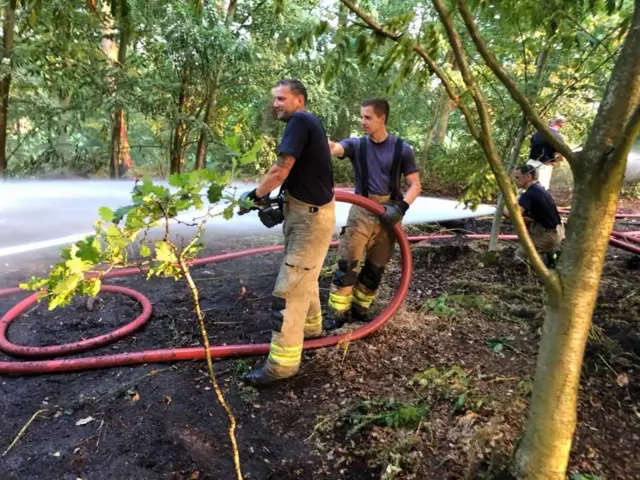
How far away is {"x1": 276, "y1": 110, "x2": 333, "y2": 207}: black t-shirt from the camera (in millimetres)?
2557

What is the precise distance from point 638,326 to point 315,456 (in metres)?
2.59

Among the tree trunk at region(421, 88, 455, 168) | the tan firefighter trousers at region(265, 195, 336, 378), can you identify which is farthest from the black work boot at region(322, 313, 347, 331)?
the tree trunk at region(421, 88, 455, 168)

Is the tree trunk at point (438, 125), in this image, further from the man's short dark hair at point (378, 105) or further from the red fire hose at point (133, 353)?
the red fire hose at point (133, 353)

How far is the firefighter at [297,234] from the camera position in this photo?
270cm

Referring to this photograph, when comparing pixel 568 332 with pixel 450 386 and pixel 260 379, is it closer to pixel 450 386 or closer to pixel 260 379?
pixel 450 386

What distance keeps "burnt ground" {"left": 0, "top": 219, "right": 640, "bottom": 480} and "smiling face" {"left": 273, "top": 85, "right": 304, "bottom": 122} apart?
5.23 ft

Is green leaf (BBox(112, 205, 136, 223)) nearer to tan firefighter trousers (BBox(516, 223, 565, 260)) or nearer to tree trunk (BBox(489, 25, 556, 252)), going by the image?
tree trunk (BBox(489, 25, 556, 252))

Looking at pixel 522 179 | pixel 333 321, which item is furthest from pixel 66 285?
pixel 522 179

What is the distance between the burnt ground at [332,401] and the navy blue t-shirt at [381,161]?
1.06 meters

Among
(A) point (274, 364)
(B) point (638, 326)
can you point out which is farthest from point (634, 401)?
(A) point (274, 364)

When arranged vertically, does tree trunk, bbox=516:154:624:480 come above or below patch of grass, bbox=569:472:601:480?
above

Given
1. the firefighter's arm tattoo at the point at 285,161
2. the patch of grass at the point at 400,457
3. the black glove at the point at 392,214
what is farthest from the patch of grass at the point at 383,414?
the firefighter's arm tattoo at the point at 285,161

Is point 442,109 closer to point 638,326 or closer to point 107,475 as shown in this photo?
point 638,326

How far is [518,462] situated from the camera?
1.80 metres
